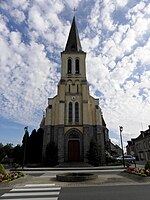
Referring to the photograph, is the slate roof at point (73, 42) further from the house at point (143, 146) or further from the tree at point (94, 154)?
the house at point (143, 146)

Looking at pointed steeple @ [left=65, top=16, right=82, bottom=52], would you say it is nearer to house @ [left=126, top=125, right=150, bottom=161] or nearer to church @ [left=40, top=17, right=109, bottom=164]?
church @ [left=40, top=17, right=109, bottom=164]

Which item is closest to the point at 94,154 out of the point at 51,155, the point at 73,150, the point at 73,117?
the point at 73,150

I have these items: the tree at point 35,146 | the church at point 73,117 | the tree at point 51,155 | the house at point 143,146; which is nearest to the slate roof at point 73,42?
the church at point 73,117

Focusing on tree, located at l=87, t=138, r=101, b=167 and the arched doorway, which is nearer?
tree, located at l=87, t=138, r=101, b=167

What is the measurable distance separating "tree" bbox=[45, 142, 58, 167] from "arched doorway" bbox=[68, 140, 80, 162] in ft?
7.58

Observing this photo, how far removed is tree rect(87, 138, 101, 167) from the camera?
2514 centimetres

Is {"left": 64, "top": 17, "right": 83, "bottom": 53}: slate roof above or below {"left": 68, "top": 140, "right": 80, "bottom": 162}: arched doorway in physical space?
above

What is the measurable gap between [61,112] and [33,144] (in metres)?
7.56

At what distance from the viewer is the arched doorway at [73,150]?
26.8 metres

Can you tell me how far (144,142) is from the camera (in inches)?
1868

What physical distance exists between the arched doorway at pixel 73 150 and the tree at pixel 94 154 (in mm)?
2012

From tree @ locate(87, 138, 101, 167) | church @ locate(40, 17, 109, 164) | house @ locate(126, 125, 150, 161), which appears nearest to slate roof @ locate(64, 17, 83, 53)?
church @ locate(40, 17, 109, 164)

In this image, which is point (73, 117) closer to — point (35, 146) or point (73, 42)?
point (35, 146)

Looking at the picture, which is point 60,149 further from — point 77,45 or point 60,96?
point 77,45
